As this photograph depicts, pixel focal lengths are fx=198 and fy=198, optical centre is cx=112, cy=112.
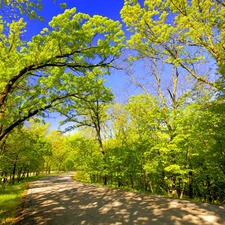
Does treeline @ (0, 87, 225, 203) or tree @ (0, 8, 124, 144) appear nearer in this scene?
tree @ (0, 8, 124, 144)

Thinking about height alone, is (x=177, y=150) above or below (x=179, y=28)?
below

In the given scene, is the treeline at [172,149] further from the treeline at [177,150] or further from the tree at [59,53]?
the tree at [59,53]

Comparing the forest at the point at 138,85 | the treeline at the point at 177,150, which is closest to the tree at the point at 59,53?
the forest at the point at 138,85

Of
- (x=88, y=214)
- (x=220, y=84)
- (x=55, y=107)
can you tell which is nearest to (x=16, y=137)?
(x=55, y=107)

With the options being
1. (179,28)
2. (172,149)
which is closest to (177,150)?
(172,149)

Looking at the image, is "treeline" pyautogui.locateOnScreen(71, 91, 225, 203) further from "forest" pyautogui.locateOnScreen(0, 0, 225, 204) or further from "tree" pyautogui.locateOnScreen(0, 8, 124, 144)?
"tree" pyautogui.locateOnScreen(0, 8, 124, 144)

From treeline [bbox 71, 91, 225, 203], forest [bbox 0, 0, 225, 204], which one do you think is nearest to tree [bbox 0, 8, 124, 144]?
forest [bbox 0, 0, 225, 204]

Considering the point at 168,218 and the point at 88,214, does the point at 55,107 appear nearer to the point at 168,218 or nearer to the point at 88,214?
the point at 88,214

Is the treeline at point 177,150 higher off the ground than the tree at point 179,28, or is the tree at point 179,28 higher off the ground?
the tree at point 179,28

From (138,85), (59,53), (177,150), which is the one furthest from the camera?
(138,85)

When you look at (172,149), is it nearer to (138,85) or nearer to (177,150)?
(177,150)

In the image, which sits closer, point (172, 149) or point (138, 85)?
point (172, 149)

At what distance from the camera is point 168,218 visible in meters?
5.75

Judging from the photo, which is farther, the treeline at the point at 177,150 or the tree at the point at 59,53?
the treeline at the point at 177,150
